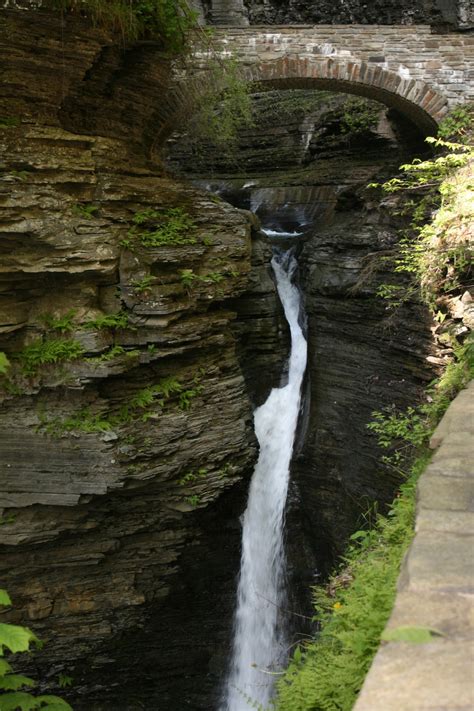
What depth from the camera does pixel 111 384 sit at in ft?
21.5

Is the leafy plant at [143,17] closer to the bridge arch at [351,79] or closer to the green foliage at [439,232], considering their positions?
the bridge arch at [351,79]

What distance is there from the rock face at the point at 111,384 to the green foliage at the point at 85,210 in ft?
0.05

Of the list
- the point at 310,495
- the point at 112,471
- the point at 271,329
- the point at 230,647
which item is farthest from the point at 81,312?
the point at 230,647

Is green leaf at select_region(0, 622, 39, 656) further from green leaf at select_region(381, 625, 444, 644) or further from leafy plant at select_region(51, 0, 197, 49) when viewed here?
leafy plant at select_region(51, 0, 197, 49)

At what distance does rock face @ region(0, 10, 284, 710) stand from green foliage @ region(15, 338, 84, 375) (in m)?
0.02

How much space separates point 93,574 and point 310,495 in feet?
9.81

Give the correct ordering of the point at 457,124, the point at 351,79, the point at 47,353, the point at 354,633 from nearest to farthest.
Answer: the point at 354,633, the point at 47,353, the point at 457,124, the point at 351,79

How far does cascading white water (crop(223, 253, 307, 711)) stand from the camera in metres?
7.40

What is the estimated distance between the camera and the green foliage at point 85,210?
619 cm

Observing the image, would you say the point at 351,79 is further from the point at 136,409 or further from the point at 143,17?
the point at 136,409

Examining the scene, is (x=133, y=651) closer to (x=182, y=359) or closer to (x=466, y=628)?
(x=182, y=359)

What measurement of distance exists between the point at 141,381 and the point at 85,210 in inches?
77.9

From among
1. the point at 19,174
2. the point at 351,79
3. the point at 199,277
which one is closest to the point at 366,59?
the point at 351,79

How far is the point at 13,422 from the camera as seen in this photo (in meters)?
6.25
